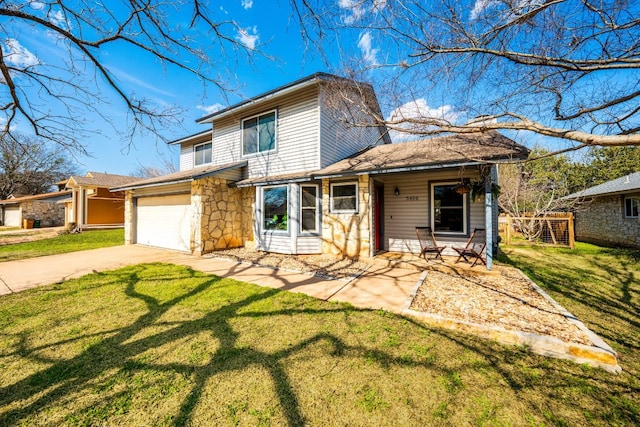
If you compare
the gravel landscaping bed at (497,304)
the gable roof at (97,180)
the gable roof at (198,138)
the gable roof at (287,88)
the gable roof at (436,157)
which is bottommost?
the gravel landscaping bed at (497,304)

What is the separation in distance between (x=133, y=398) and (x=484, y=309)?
4.71 metres

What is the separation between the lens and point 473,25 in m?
3.54

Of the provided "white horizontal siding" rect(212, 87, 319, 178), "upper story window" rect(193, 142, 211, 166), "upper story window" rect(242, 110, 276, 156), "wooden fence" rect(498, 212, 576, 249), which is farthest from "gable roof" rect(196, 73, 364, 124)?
"wooden fence" rect(498, 212, 576, 249)

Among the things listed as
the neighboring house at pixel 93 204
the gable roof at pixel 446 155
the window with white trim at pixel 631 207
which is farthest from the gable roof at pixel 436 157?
the neighboring house at pixel 93 204

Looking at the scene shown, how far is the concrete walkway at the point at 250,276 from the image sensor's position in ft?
15.2

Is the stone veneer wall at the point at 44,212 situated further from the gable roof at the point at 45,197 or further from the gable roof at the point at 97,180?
the gable roof at the point at 97,180

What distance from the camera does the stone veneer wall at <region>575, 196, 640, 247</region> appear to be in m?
11.0

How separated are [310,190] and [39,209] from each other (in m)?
30.1

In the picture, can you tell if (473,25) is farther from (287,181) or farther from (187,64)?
(287,181)

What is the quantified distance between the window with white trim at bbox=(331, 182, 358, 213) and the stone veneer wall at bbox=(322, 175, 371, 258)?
14 centimetres

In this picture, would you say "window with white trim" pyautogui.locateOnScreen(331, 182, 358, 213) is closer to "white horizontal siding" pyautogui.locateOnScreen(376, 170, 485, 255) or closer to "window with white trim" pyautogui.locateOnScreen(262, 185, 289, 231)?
"white horizontal siding" pyautogui.locateOnScreen(376, 170, 485, 255)

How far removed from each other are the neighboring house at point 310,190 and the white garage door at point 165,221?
44mm

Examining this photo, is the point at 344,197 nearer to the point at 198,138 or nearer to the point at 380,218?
the point at 380,218

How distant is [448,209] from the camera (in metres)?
8.03
